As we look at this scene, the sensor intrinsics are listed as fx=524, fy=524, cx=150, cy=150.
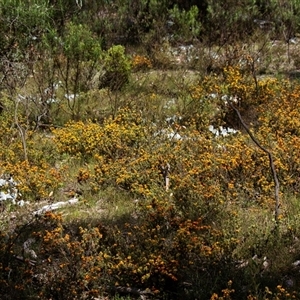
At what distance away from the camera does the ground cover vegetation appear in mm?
4004

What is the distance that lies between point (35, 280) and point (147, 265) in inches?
35.4

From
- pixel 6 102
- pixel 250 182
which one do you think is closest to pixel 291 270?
pixel 250 182

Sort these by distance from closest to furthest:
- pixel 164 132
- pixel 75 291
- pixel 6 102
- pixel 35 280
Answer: pixel 75 291 < pixel 35 280 < pixel 164 132 < pixel 6 102

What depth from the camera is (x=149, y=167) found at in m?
5.89

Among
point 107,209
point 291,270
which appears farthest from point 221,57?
point 291,270

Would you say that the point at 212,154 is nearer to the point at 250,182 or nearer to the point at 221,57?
the point at 250,182

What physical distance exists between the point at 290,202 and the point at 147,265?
1.73m

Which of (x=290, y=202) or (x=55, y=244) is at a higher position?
(x=55, y=244)

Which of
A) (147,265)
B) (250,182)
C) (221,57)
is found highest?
(147,265)

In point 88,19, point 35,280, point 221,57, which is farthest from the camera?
point 88,19

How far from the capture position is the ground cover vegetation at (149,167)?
400 cm

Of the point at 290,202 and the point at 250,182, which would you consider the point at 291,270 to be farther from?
the point at 250,182

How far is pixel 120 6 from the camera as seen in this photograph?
1302 cm

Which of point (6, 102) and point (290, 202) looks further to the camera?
point (6, 102)
